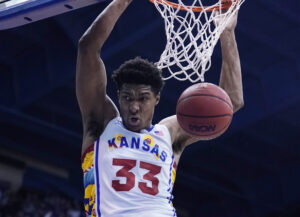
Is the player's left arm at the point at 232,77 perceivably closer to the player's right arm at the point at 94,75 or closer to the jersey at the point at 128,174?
the jersey at the point at 128,174

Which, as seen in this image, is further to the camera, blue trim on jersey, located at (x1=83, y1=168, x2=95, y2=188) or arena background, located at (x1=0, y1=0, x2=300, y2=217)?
arena background, located at (x1=0, y1=0, x2=300, y2=217)

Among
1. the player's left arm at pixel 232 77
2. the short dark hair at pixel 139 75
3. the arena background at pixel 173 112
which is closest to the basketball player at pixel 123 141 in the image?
the short dark hair at pixel 139 75

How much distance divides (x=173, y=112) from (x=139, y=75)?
8.05 meters

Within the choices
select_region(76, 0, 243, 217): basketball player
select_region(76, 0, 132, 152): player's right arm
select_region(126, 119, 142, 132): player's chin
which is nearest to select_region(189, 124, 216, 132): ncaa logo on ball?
select_region(76, 0, 243, 217): basketball player

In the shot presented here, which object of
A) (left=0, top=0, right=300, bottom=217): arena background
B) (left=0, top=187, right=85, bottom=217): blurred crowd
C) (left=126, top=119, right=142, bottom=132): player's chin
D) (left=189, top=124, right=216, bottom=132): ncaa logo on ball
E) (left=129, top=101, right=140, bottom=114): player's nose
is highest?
(left=129, top=101, right=140, bottom=114): player's nose

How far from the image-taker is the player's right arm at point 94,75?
322 centimetres

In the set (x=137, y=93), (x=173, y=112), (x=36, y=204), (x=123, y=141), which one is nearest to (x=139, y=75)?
(x=137, y=93)

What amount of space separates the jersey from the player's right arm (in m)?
0.08

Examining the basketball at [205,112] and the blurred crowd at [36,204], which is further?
the blurred crowd at [36,204]

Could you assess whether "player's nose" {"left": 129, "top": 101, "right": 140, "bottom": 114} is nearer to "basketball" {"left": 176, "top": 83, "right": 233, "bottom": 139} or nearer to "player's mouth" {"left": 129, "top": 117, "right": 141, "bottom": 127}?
"player's mouth" {"left": 129, "top": 117, "right": 141, "bottom": 127}

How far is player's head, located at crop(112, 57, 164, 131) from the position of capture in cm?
328

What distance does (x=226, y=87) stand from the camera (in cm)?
374

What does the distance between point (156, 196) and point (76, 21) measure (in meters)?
6.23

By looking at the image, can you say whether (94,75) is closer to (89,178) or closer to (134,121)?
(134,121)
